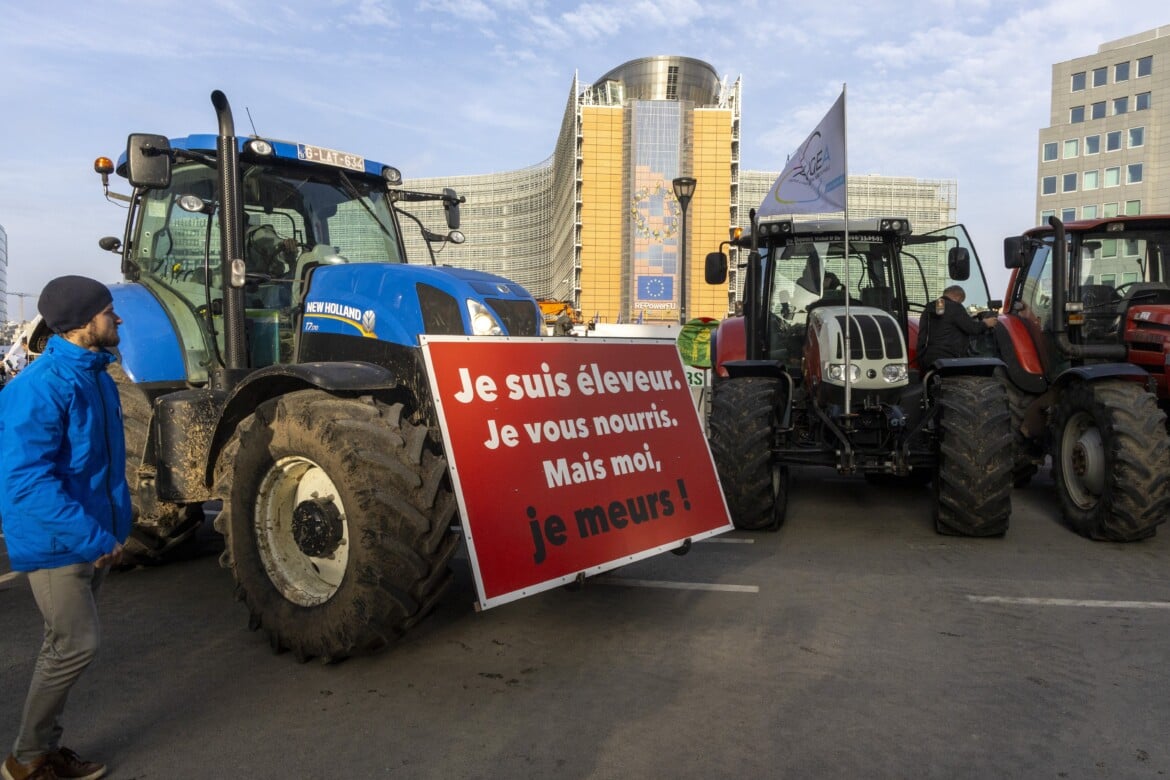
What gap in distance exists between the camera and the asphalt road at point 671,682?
3174 mm

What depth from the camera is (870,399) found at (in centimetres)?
724

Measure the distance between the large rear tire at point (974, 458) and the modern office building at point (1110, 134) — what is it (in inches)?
2631

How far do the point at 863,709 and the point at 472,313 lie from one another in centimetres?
278

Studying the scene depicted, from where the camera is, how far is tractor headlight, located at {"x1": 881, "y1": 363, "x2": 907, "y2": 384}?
7219mm

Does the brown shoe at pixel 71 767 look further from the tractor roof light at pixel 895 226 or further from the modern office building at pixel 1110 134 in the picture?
the modern office building at pixel 1110 134

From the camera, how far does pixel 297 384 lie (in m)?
4.32

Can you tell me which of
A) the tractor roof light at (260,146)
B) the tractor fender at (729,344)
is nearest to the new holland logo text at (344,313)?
the tractor roof light at (260,146)

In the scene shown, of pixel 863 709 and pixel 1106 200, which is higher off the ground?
pixel 1106 200

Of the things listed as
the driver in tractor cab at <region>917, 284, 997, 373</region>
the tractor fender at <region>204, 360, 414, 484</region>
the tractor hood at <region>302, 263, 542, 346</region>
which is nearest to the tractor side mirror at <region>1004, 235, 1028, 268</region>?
the driver in tractor cab at <region>917, 284, 997, 373</region>

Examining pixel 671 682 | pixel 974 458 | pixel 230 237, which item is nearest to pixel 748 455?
pixel 974 458

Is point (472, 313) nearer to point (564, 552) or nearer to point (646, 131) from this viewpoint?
point (564, 552)

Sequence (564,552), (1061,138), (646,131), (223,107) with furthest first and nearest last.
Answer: (1061,138) → (646,131) → (223,107) → (564,552)

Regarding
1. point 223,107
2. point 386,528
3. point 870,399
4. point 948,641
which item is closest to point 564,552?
point 386,528

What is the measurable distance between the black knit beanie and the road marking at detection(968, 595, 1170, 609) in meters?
4.79
